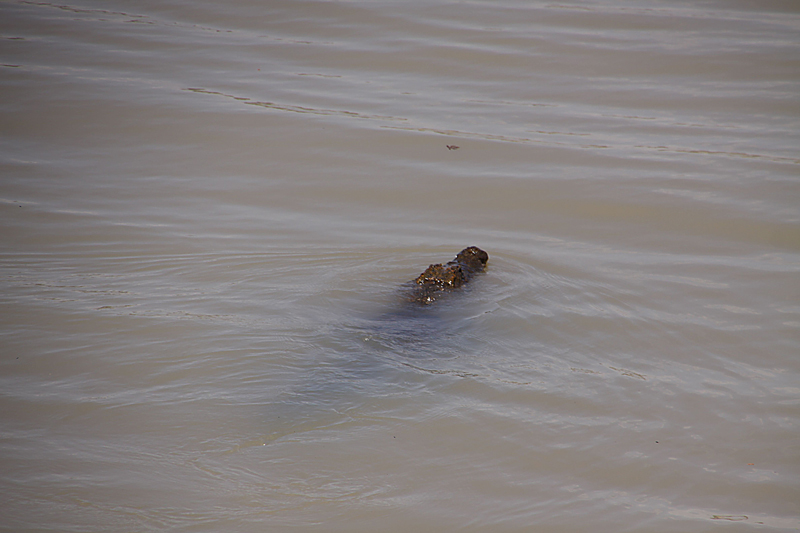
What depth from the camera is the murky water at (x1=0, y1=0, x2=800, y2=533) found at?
288cm

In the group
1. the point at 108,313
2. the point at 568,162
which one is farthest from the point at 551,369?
the point at 568,162

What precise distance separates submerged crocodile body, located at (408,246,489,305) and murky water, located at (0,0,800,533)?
0.42 ft

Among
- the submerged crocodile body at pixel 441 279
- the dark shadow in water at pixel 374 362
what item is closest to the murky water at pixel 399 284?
the dark shadow in water at pixel 374 362

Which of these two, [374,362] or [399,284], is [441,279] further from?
[374,362]

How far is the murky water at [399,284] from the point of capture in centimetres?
288

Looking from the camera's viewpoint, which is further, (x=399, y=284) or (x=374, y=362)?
(x=399, y=284)

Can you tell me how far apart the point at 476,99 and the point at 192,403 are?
5.94m

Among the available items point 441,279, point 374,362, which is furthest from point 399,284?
point 374,362

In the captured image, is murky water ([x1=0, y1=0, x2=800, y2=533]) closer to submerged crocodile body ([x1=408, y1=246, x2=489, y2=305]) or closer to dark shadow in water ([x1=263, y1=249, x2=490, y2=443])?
dark shadow in water ([x1=263, y1=249, x2=490, y2=443])

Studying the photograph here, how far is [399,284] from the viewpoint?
182 inches

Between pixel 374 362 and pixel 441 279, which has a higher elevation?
pixel 441 279

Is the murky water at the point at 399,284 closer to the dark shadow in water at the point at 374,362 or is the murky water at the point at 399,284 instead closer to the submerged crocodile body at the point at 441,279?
the dark shadow in water at the point at 374,362

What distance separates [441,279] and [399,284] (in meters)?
0.32

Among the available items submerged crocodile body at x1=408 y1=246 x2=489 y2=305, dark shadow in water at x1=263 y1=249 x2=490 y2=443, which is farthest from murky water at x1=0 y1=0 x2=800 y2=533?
submerged crocodile body at x1=408 y1=246 x2=489 y2=305
